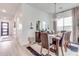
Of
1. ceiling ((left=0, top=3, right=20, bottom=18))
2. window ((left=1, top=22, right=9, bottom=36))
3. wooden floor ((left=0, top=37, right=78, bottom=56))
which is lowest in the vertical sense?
wooden floor ((left=0, top=37, right=78, bottom=56))

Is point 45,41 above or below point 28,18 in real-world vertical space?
below

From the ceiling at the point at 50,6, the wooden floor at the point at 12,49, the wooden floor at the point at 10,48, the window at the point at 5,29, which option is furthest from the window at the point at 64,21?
the window at the point at 5,29

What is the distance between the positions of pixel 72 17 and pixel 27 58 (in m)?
1.33

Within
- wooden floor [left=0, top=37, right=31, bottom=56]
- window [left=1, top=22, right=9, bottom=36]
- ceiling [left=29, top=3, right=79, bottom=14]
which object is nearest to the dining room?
ceiling [left=29, top=3, right=79, bottom=14]

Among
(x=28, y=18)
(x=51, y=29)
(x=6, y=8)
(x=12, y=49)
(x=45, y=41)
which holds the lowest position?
(x=12, y=49)

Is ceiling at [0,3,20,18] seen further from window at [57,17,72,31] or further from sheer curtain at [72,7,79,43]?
sheer curtain at [72,7,79,43]

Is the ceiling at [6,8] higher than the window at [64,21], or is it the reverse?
the ceiling at [6,8]

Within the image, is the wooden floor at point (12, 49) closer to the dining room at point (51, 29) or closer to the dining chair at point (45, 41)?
the dining room at point (51, 29)

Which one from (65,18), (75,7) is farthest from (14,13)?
(75,7)

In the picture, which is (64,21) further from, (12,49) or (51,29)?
(12,49)

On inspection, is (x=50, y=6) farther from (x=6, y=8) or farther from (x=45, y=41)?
(x=6, y=8)

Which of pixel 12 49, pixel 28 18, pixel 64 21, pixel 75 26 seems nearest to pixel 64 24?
pixel 64 21

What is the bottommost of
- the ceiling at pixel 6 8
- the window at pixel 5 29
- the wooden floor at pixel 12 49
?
the wooden floor at pixel 12 49

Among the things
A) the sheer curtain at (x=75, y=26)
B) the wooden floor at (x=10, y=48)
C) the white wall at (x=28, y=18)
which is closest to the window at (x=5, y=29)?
the wooden floor at (x=10, y=48)
